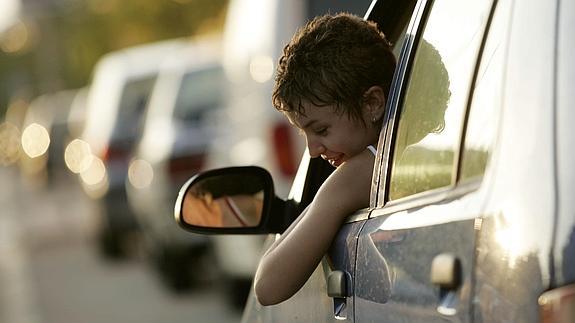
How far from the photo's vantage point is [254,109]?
10.2 meters

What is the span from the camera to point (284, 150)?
948cm

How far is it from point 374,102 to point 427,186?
2.03ft

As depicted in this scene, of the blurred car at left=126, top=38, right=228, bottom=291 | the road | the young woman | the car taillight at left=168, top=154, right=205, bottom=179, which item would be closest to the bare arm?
the young woman

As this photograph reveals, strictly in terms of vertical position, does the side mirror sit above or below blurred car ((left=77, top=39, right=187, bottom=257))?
above

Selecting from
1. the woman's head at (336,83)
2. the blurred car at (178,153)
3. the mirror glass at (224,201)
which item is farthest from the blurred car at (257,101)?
the woman's head at (336,83)

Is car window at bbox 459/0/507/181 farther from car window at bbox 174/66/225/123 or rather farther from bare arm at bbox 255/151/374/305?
car window at bbox 174/66/225/123

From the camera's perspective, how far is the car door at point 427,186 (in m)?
2.42

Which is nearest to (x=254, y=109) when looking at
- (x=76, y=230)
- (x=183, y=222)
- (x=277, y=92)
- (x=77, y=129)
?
(x=183, y=222)

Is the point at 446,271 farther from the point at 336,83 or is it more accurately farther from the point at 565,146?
the point at 336,83

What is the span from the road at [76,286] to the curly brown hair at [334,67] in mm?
9360

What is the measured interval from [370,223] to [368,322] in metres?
0.21

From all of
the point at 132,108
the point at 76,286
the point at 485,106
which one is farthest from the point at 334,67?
the point at 132,108

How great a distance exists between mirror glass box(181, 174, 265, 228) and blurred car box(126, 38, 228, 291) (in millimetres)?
9754

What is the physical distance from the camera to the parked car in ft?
7.06
